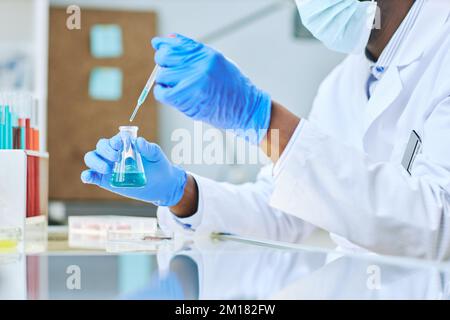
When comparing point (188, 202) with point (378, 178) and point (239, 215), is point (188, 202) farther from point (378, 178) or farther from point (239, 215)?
point (378, 178)

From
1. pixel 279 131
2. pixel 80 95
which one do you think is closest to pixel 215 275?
pixel 279 131

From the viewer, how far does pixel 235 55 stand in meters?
4.00

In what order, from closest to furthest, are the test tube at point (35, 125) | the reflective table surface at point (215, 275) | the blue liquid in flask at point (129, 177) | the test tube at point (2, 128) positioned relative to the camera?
the reflective table surface at point (215, 275) → the blue liquid in flask at point (129, 177) → the test tube at point (2, 128) → the test tube at point (35, 125)

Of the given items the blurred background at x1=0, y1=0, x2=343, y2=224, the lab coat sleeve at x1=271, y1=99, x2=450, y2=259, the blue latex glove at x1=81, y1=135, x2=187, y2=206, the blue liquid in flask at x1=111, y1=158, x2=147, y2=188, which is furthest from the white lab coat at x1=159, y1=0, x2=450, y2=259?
the blurred background at x1=0, y1=0, x2=343, y2=224

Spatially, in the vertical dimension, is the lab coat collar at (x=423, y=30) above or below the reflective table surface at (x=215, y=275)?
above

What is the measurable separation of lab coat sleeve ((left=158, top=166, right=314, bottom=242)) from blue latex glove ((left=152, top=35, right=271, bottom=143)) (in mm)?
371

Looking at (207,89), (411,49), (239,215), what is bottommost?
(239,215)

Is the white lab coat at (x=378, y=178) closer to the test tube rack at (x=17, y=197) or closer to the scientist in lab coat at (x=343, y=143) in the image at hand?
the scientist in lab coat at (x=343, y=143)

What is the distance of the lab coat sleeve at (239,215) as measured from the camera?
1432 millimetres

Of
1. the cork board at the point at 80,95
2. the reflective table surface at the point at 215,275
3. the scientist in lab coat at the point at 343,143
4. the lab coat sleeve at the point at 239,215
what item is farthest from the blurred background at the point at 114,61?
the reflective table surface at the point at 215,275

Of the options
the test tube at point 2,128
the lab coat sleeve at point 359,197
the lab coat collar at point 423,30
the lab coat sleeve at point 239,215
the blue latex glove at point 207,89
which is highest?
the lab coat collar at point 423,30

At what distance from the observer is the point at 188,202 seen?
55.9 inches

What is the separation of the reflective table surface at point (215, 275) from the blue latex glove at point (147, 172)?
0.19 metres

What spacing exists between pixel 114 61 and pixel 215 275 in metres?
3.28
